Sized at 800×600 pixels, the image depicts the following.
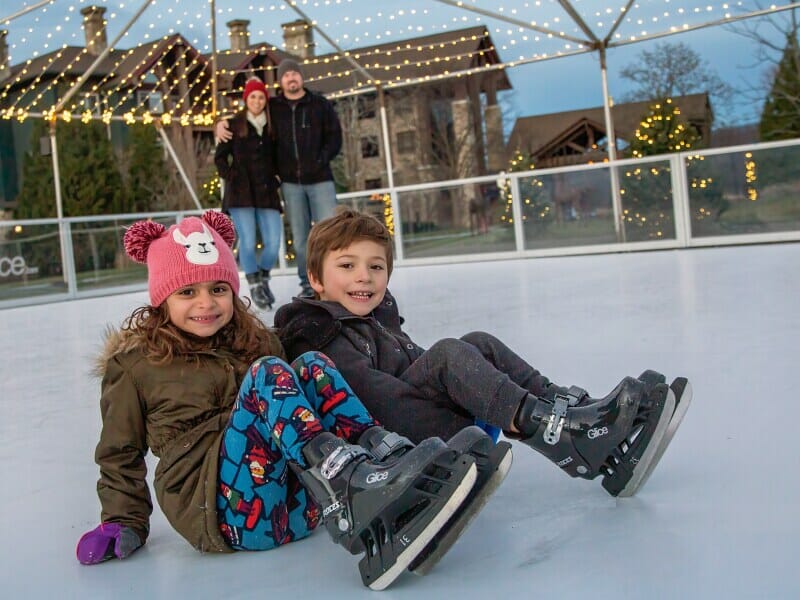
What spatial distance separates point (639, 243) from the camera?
7602 millimetres

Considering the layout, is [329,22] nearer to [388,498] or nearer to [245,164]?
[245,164]

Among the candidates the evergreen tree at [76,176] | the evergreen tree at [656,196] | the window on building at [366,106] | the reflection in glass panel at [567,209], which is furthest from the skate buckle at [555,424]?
the window on building at [366,106]

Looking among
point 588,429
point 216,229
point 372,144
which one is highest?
point 372,144

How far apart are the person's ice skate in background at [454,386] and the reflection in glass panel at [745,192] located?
621cm

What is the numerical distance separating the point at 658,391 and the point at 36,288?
7.09 meters

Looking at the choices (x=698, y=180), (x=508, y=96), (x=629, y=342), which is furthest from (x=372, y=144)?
(x=629, y=342)

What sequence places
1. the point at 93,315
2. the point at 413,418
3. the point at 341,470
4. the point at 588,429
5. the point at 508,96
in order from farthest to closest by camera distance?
the point at 508,96, the point at 93,315, the point at 413,418, the point at 588,429, the point at 341,470

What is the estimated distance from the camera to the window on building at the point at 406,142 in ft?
64.6

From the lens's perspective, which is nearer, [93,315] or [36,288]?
[93,315]

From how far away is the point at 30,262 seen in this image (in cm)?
758

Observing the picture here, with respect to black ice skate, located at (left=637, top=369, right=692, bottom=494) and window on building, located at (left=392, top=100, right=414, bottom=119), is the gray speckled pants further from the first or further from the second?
window on building, located at (left=392, top=100, right=414, bottom=119)

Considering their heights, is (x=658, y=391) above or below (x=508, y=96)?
below

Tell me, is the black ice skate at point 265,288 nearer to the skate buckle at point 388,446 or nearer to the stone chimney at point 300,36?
the skate buckle at point 388,446

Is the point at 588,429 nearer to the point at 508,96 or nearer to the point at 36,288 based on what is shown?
the point at 36,288
